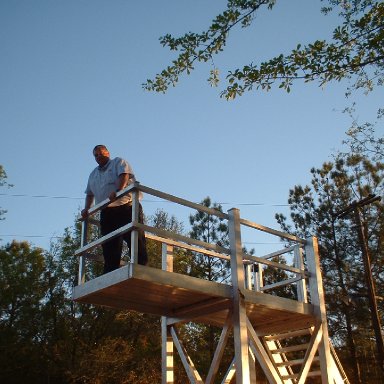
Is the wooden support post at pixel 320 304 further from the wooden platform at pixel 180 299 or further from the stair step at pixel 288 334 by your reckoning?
the stair step at pixel 288 334

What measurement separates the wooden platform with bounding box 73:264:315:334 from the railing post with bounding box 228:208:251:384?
0.12 meters

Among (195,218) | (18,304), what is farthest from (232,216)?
(18,304)

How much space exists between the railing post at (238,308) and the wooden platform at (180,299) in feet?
0.41

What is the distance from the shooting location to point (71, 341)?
22.1m

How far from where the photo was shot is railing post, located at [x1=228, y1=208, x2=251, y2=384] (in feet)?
20.7

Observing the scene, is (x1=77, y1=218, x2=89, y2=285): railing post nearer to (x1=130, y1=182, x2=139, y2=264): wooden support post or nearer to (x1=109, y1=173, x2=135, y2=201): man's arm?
(x1=109, y1=173, x2=135, y2=201): man's arm

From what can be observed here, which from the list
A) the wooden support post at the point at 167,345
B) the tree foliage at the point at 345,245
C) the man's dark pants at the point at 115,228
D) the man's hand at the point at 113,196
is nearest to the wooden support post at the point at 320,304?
the wooden support post at the point at 167,345

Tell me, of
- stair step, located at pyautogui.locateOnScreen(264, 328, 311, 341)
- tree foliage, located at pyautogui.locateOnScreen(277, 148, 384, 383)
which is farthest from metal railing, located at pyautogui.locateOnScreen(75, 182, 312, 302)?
tree foliage, located at pyautogui.locateOnScreen(277, 148, 384, 383)

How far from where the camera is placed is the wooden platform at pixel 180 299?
5973 mm

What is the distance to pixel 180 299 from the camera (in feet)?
22.9

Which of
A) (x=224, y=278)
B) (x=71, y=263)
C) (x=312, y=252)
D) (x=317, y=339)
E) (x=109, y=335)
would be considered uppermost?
(x=71, y=263)

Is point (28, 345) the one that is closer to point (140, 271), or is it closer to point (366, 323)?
point (366, 323)

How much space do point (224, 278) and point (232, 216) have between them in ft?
45.8

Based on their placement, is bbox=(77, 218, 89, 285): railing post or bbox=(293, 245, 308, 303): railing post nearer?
bbox=(77, 218, 89, 285): railing post
